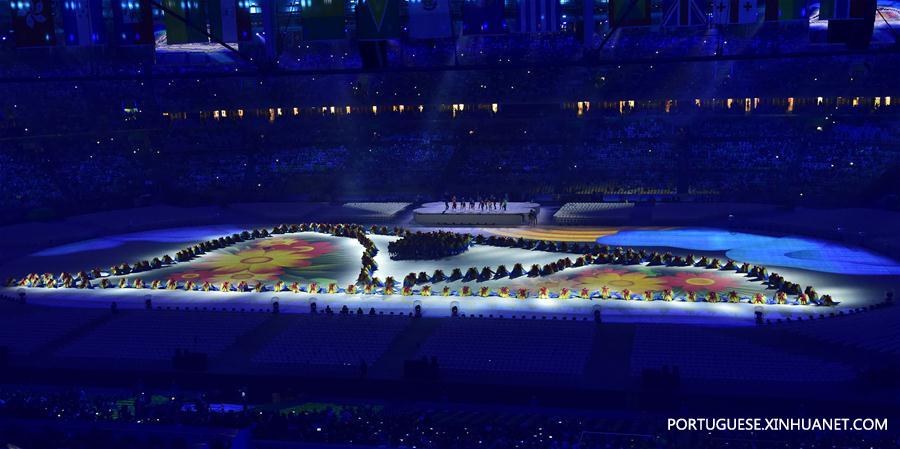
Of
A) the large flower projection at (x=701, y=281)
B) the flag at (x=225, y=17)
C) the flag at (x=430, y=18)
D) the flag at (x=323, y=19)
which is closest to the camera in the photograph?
the large flower projection at (x=701, y=281)

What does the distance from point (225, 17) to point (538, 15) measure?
16029 mm

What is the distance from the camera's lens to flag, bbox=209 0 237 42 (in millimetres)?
48531

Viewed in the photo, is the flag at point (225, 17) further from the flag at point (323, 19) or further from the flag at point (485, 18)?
the flag at point (485, 18)

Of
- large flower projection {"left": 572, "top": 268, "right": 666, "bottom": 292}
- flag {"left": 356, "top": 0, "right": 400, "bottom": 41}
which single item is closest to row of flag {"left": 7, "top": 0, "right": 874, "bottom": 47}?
flag {"left": 356, "top": 0, "right": 400, "bottom": 41}

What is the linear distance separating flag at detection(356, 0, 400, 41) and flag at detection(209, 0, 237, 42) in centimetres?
806

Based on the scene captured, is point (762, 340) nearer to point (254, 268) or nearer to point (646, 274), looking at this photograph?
point (646, 274)

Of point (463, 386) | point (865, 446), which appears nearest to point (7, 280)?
point (463, 386)

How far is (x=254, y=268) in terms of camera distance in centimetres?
4847

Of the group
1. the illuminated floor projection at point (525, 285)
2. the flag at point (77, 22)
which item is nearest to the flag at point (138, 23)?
the flag at point (77, 22)

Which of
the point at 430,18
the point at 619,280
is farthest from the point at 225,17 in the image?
the point at 619,280

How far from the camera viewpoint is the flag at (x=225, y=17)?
159 feet

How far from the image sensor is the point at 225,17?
1917 inches

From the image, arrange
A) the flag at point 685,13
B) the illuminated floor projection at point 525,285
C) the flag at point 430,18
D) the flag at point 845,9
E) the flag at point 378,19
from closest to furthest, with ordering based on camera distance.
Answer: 1. the illuminated floor projection at point 525,285
2. the flag at point 845,9
3. the flag at point 685,13
4. the flag at point 378,19
5. the flag at point 430,18

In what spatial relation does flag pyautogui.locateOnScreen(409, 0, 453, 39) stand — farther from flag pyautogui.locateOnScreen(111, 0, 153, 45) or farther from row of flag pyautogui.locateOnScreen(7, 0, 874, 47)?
flag pyautogui.locateOnScreen(111, 0, 153, 45)
